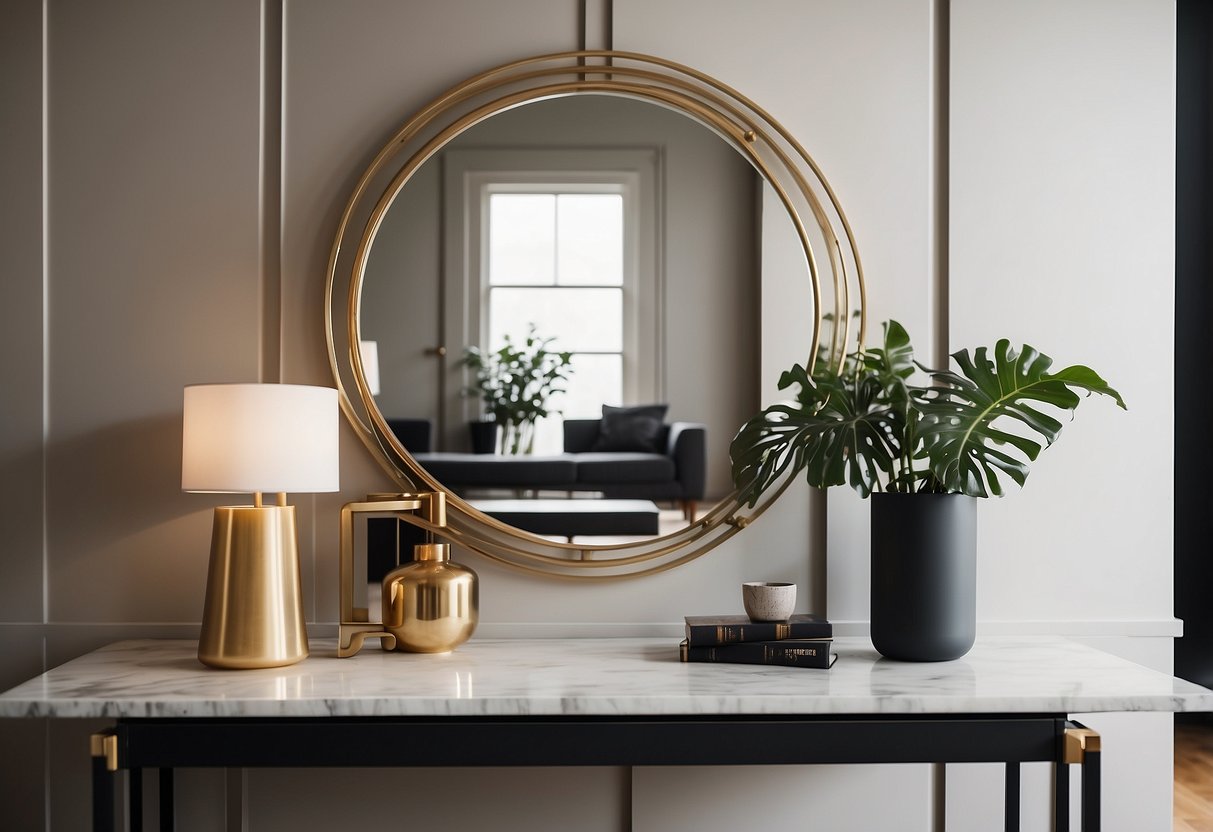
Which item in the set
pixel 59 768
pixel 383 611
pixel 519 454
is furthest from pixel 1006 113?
pixel 59 768

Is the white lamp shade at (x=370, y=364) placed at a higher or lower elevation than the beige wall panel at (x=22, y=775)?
higher

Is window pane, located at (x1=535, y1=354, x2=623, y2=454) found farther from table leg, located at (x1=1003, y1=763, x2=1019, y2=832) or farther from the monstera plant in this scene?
table leg, located at (x1=1003, y1=763, x2=1019, y2=832)

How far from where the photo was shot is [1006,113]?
2.21 metres

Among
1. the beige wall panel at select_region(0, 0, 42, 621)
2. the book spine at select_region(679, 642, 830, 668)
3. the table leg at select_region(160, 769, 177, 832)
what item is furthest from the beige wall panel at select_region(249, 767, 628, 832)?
the beige wall panel at select_region(0, 0, 42, 621)

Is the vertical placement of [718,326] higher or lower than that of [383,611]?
higher

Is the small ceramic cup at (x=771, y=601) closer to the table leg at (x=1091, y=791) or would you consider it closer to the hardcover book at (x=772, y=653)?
the hardcover book at (x=772, y=653)

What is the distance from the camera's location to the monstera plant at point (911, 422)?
179 centimetres

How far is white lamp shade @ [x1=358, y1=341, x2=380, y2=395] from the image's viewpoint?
214 centimetres

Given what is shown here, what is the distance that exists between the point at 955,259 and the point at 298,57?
162 centimetres

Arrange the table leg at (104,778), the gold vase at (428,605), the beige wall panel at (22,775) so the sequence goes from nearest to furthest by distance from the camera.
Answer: the table leg at (104,778) < the gold vase at (428,605) < the beige wall panel at (22,775)

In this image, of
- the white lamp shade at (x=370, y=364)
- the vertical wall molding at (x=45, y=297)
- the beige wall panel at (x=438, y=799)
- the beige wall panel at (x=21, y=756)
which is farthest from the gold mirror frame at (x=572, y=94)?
the beige wall panel at (x=21, y=756)

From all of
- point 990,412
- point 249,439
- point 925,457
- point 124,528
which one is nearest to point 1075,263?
point 990,412

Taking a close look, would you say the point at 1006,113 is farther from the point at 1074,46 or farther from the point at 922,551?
the point at 922,551

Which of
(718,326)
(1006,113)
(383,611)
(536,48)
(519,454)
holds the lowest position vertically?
(383,611)
